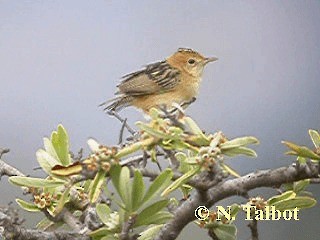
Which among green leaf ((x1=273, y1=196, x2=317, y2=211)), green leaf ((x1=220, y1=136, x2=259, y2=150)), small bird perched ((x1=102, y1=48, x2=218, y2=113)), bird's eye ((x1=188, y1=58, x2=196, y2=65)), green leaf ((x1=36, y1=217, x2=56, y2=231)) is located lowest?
green leaf ((x1=36, y1=217, x2=56, y2=231))

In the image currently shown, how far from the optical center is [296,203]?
1.47 feet

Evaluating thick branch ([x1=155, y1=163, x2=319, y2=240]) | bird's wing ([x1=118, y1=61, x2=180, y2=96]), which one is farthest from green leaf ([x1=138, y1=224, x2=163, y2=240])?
bird's wing ([x1=118, y1=61, x2=180, y2=96])

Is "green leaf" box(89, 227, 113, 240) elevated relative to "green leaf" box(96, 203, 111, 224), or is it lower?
lower

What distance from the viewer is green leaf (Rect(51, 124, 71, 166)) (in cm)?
47

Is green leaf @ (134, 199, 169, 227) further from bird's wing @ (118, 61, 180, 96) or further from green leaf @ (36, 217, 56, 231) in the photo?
bird's wing @ (118, 61, 180, 96)

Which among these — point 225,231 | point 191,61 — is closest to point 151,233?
point 225,231

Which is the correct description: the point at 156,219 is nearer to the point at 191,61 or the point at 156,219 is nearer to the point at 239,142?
the point at 239,142

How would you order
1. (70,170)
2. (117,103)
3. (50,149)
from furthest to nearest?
1. (117,103)
2. (50,149)
3. (70,170)

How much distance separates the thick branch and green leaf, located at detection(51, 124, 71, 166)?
8 centimetres

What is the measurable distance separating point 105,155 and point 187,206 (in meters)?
0.08

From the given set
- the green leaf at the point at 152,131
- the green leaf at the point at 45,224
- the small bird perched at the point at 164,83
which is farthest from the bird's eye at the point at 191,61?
the green leaf at the point at 152,131

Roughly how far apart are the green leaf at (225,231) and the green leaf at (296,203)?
0.03 meters

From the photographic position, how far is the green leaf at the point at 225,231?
18.2 inches

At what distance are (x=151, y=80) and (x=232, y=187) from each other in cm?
41
